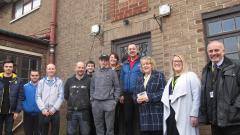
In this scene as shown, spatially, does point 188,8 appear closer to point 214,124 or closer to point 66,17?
point 214,124

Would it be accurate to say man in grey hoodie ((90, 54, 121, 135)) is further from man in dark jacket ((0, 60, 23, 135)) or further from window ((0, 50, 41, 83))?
window ((0, 50, 41, 83))

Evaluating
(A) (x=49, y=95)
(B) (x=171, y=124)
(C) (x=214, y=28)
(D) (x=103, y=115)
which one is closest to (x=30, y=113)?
(A) (x=49, y=95)

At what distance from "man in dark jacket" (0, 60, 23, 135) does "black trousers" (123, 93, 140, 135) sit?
7.07 ft

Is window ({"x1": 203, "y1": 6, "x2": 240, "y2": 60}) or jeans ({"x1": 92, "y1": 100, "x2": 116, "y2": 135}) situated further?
window ({"x1": 203, "y1": 6, "x2": 240, "y2": 60})

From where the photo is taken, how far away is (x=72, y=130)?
5.81 metres

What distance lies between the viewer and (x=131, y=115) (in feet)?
18.2

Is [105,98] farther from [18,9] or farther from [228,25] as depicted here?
[18,9]

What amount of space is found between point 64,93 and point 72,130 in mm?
819

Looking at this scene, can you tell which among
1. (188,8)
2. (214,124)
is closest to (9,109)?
(214,124)

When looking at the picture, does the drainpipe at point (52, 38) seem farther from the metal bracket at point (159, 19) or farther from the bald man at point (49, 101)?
the metal bracket at point (159, 19)

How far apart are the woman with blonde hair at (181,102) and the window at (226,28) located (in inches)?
75.0

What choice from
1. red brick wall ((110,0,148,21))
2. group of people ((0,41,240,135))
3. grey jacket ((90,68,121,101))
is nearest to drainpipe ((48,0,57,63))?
red brick wall ((110,0,148,21))

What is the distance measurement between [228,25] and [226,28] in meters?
0.07

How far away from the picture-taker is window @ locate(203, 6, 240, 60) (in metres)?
6.11
